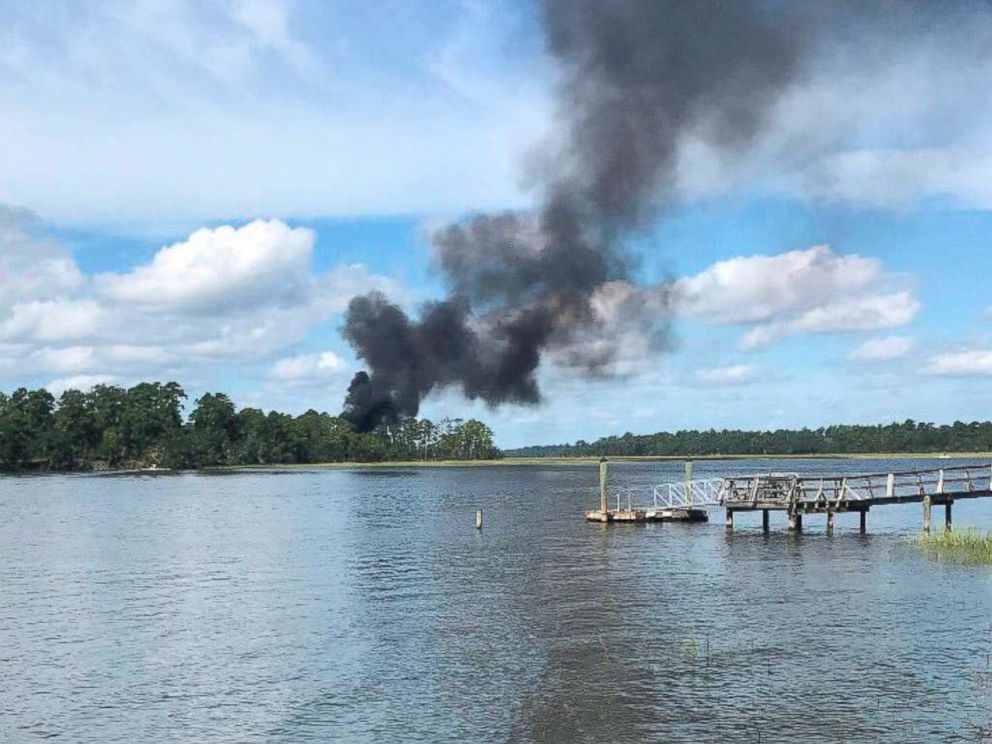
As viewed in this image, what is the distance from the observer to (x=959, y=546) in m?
52.1

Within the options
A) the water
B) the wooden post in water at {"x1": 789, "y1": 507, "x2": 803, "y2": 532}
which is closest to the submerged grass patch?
the water

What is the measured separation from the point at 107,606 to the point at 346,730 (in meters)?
19.9

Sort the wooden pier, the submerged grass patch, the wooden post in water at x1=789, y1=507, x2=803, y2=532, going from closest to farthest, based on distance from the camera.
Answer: the submerged grass patch, the wooden pier, the wooden post in water at x1=789, y1=507, x2=803, y2=532

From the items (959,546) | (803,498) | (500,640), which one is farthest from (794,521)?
(500,640)

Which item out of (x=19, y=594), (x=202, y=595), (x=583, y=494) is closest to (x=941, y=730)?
(x=202, y=595)

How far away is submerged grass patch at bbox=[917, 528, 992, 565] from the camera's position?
47.8 m

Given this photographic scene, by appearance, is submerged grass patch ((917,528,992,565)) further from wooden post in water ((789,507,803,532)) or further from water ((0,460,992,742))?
wooden post in water ((789,507,803,532))

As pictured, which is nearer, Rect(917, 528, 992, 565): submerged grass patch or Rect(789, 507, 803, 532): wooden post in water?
Rect(917, 528, 992, 565): submerged grass patch

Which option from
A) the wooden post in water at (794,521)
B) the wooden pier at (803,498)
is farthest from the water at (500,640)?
the wooden pier at (803,498)

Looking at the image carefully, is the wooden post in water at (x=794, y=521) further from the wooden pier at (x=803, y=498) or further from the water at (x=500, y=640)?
the water at (x=500, y=640)

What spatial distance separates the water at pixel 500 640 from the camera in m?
23.4

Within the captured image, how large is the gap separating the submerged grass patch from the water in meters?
1.45

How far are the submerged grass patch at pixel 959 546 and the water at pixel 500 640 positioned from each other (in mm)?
1449

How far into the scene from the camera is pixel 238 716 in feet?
79.1
